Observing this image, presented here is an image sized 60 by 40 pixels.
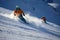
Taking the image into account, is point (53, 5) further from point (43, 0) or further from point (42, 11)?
point (42, 11)

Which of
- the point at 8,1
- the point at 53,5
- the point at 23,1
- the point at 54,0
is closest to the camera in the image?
the point at 8,1

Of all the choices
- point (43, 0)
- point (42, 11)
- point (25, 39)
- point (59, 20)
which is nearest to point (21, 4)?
point (42, 11)

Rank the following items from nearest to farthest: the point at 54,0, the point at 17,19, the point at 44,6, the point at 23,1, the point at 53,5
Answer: the point at 17,19 < the point at 23,1 < the point at 44,6 < the point at 53,5 < the point at 54,0

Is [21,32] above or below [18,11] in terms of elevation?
below

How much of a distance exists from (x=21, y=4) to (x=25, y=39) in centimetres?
3138

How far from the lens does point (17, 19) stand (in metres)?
15.9

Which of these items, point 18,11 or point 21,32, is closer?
point 21,32

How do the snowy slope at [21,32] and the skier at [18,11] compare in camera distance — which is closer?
the snowy slope at [21,32]

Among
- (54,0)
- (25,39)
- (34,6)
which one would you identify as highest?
(54,0)

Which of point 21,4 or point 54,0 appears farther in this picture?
point 54,0

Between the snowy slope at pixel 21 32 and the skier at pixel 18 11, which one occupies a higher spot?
the skier at pixel 18 11

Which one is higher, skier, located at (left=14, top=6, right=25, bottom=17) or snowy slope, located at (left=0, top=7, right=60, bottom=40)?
skier, located at (left=14, top=6, right=25, bottom=17)

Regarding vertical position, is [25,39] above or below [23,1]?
below

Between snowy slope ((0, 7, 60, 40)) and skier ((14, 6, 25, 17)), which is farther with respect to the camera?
skier ((14, 6, 25, 17))
